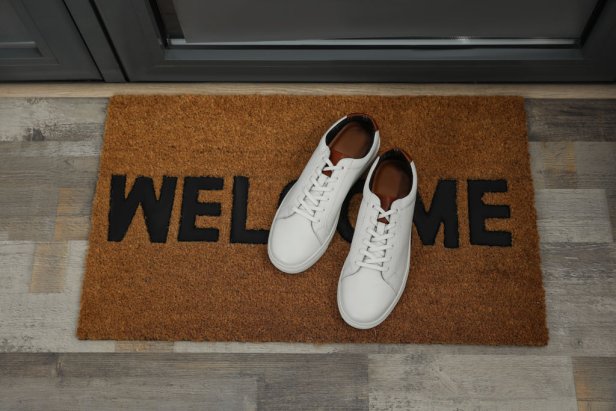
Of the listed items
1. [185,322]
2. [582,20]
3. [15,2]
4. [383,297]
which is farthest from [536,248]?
[15,2]

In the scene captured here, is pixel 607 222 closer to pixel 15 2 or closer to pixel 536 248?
pixel 536 248

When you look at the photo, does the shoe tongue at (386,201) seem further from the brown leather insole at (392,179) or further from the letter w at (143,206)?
the letter w at (143,206)

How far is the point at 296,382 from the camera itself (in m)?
1.08

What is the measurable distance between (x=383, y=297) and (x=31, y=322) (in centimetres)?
72

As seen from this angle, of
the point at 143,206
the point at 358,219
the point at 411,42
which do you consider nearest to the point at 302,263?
the point at 358,219

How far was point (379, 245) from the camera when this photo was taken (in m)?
1.07

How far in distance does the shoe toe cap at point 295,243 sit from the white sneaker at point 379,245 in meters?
0.09

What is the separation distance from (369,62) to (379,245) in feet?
1.34

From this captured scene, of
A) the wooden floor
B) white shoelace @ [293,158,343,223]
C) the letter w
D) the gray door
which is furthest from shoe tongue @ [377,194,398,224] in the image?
the gray door

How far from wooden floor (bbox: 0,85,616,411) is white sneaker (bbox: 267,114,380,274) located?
19cm

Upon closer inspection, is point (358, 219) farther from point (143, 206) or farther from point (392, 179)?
point (143, 206)

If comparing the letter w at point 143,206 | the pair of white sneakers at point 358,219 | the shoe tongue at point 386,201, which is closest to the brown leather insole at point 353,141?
the pair of white sneakers at point 358,219

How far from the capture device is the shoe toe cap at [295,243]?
1.09 meters

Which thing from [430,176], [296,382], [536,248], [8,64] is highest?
[8,64]
